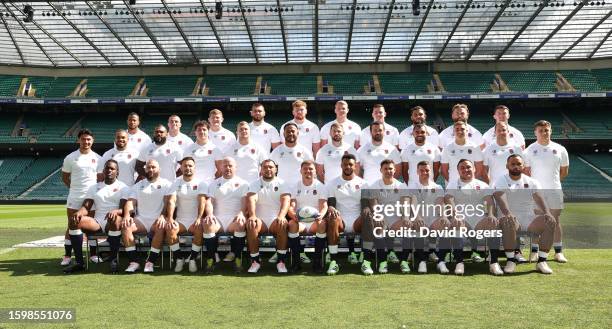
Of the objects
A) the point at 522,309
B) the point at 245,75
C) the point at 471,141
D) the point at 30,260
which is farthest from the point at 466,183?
the point at 245,75

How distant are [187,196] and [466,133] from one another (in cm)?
420

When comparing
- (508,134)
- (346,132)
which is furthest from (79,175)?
(508,134)

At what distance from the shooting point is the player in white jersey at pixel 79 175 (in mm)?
6613

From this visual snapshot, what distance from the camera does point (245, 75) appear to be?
108 ft

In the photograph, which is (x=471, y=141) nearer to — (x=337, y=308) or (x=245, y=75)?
(x=337, y=308)

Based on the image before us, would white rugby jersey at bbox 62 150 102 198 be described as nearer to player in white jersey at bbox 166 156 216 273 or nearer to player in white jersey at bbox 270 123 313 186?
player in white jersey at bbox 166 156 216 273

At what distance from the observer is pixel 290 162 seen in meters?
6.91

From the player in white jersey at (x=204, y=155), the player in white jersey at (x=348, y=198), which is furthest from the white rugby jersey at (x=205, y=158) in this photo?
the player in white jersey at (x=348, y=198)

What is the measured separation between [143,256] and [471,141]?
5416 millimetres

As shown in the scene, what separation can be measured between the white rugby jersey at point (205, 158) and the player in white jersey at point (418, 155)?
2888 millimetres

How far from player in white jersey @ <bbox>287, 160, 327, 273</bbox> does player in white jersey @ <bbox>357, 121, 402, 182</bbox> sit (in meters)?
0.98

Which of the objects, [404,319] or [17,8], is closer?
[404,319]

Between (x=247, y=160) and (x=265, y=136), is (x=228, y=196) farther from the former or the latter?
(x=265, y=136)

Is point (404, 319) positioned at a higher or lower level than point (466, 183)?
lower
